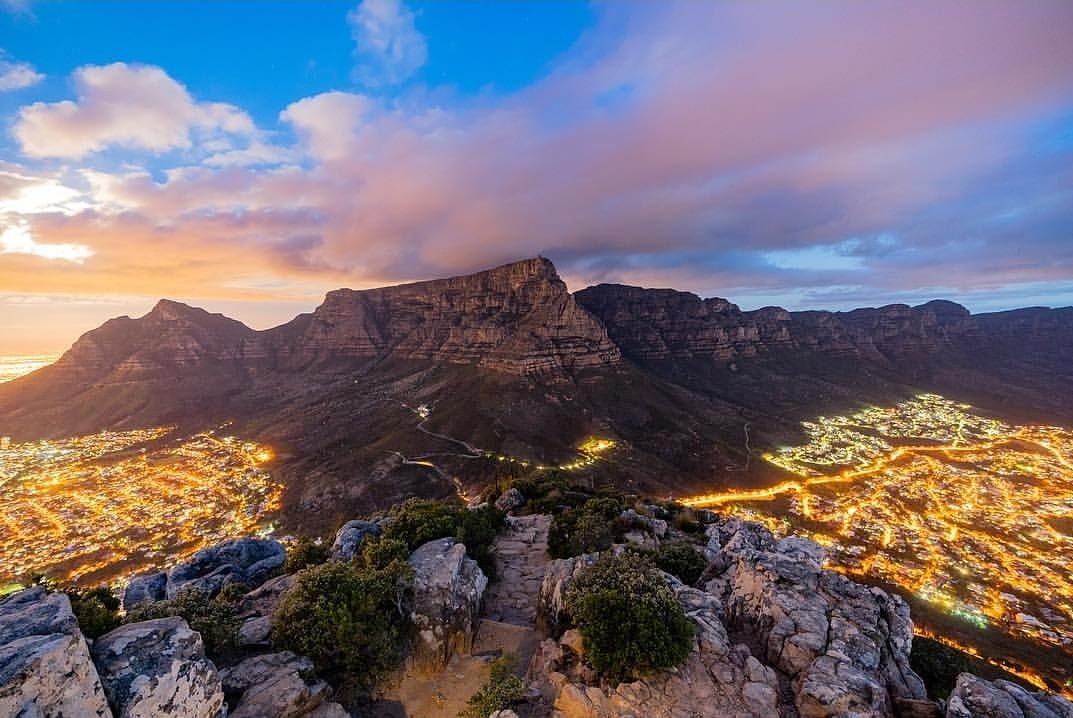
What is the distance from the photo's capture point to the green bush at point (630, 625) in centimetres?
1656

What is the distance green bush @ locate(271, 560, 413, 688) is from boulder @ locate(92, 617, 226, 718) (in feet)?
12.2

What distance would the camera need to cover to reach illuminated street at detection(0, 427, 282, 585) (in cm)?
7750

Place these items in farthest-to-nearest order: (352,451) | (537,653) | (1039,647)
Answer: (352,451) < (1039,647) < (537,653)

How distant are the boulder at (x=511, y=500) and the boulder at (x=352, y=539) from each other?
16767mm

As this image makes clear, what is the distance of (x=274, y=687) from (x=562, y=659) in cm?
1162

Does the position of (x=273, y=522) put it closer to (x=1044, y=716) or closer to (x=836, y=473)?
(x=1044, y=716)

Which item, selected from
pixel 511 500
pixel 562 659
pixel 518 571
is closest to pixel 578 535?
pixel 518 571

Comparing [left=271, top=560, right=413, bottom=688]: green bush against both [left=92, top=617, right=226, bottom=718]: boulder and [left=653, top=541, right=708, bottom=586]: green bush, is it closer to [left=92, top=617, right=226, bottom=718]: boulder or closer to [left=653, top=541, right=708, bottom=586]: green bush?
[left=92, top=617, right=226, bottom=718]: boulder

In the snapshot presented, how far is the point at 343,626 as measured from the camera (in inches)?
683

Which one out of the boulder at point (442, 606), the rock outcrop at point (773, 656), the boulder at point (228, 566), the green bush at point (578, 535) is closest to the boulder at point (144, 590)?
the boulder at point (228, 566)

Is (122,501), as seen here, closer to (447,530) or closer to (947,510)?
(447,530)

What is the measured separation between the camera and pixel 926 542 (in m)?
82.4

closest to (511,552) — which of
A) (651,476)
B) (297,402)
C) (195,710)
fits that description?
(195,710)

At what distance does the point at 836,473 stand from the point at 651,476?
2287 inches
